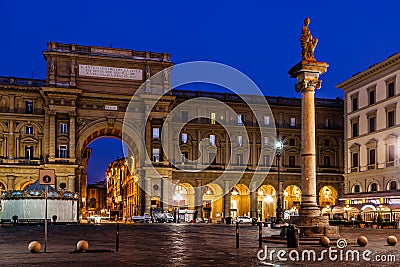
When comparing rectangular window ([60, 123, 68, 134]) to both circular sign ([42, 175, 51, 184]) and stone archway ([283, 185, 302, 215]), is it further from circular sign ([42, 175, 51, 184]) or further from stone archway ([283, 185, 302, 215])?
circular sign ([42, 175, 51, 184])

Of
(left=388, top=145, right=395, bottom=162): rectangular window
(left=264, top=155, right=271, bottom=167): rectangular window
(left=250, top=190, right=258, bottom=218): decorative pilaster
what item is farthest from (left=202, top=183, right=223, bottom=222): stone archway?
(left=388, top=145, right=395, bottom=162): rectangular window

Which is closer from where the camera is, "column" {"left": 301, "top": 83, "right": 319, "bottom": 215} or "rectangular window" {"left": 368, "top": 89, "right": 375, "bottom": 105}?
"column" {"left": 301, "top": 83, "right": 319, "bottom": 215}

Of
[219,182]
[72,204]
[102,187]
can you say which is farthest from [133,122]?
[102,187]

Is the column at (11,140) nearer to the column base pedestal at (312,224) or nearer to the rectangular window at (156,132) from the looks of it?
the rectangular window at (156,132)

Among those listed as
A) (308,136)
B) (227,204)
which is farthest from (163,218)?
(308,136)

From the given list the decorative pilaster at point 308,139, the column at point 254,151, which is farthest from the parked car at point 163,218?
the decorative pilaster at point 308,139

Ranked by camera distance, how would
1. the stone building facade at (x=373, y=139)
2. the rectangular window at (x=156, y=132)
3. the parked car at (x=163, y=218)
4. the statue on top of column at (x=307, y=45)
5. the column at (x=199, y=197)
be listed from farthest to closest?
the column at (x=199, y=197) < the rectangular window at (x=156, y=132) < the parked car at (x=163, y=218) < the stone building facade at (x=373, y=139) < the statue on top of column at (x=307, y=45)

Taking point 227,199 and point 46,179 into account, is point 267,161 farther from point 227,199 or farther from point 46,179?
point 46,179

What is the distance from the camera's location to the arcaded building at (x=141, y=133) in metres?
68.8

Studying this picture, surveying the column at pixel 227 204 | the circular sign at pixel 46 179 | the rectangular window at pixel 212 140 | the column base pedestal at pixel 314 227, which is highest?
the rectangular window at pixel 212 140

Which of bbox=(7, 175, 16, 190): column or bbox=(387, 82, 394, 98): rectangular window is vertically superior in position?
bbox=(387, 82, 394, 98): rectangular window

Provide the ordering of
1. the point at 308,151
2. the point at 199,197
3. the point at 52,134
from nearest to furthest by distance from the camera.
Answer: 1. the point at 308,151
2. the point at 52,134
3. the point at 199,197

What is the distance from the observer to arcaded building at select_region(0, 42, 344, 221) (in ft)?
226

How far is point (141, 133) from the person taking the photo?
7200 cm
